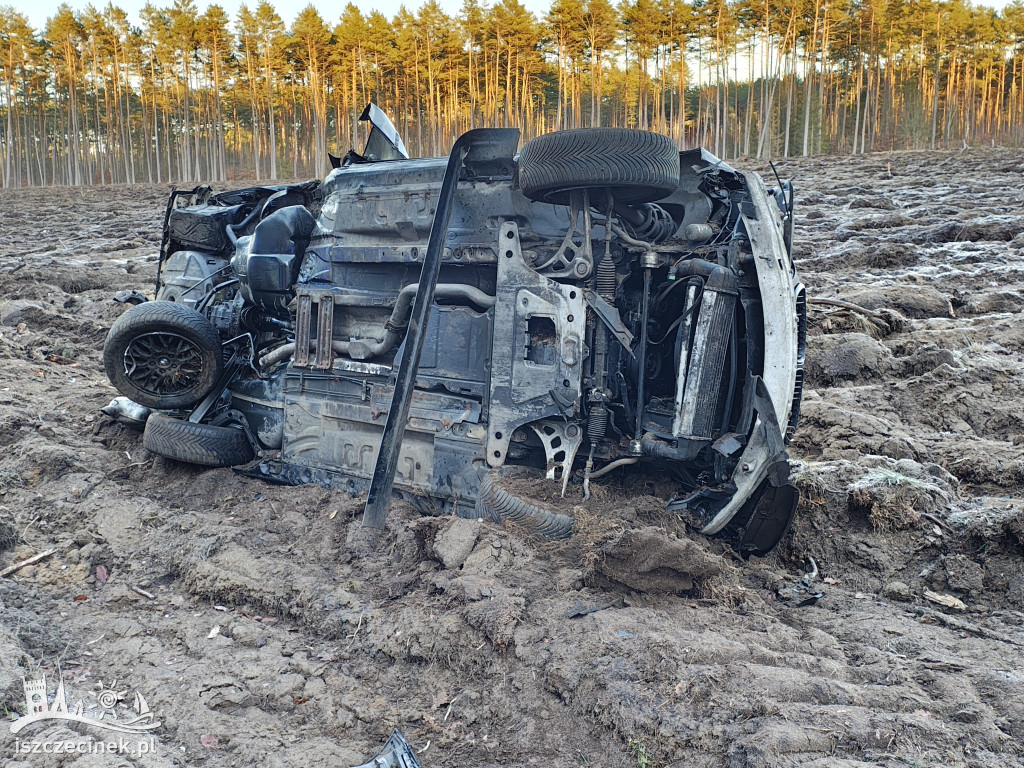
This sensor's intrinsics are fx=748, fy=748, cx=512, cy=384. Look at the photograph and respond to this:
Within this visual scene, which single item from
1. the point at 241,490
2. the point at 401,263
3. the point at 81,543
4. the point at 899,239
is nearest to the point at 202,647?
the point at 81,543

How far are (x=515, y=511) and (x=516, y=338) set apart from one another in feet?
3.12

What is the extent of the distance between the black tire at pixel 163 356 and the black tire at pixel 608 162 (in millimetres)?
2793

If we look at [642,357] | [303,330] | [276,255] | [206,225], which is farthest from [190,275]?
[642,357]

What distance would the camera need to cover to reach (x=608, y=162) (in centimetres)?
376

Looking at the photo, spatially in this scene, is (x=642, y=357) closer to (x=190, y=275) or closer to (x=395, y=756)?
(x=395, y=756)

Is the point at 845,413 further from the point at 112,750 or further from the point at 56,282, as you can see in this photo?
the point at 56,282

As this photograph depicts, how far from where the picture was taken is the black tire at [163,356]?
17.0 feet

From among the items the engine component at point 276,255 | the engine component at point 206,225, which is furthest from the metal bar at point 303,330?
the engine component at point 206,225

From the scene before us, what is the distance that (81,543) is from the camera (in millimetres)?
4188

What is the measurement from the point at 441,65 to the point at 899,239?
101 ft

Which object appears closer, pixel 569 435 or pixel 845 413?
pixel 569 435

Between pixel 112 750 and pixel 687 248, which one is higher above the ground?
pixel 687 248

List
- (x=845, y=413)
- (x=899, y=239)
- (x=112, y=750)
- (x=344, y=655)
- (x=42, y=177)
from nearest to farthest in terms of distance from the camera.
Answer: (x=112, y=750)
(x=344, y=655)
(x=845, y=413)
(x=899, y=239)
(x=42, y=177)

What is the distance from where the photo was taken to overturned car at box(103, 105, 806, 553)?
3818 millimetres
